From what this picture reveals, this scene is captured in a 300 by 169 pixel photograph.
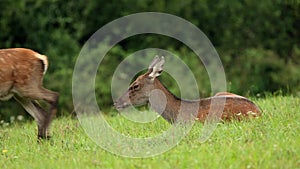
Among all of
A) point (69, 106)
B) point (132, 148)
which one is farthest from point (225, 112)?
point (69, 106)

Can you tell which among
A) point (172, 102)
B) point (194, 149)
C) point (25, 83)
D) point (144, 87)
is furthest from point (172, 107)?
point (194, 149)

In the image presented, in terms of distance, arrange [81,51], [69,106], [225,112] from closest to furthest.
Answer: [225,112], [69,106], [81,51]

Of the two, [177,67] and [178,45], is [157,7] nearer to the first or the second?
[178,45]

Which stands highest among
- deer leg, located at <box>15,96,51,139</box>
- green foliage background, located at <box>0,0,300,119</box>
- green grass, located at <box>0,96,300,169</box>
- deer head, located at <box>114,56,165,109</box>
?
green foliage background, located at <box>0,0,300,119</box>

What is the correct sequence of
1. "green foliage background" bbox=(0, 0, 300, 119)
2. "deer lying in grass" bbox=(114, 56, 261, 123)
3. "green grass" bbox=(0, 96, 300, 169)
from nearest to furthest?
"green grass" bbox=(0, 96, 300, 169) < "deer lying in grass" bbox=(114, 56, 261, 123) < "green foliage background" bbox=(0, 0, 300, 119)

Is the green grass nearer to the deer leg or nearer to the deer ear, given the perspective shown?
the deer leg

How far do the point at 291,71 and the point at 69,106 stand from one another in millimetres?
6245

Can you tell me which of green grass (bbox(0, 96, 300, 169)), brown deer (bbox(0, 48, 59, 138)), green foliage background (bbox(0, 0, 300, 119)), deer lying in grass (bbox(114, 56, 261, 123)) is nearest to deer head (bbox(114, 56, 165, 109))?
deer lying in grass (bbox(114, 56, 261, 123))

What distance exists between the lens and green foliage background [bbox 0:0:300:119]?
20266 millimetres

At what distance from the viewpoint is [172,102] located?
9602mm

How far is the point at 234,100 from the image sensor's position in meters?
9.33

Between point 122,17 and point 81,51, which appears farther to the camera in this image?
point 122,17

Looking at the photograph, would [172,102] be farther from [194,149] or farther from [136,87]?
[194,149]

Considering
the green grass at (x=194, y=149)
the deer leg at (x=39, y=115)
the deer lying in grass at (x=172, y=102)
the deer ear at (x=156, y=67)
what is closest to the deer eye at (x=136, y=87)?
the deer lying in grass at (x=172, y=102)
